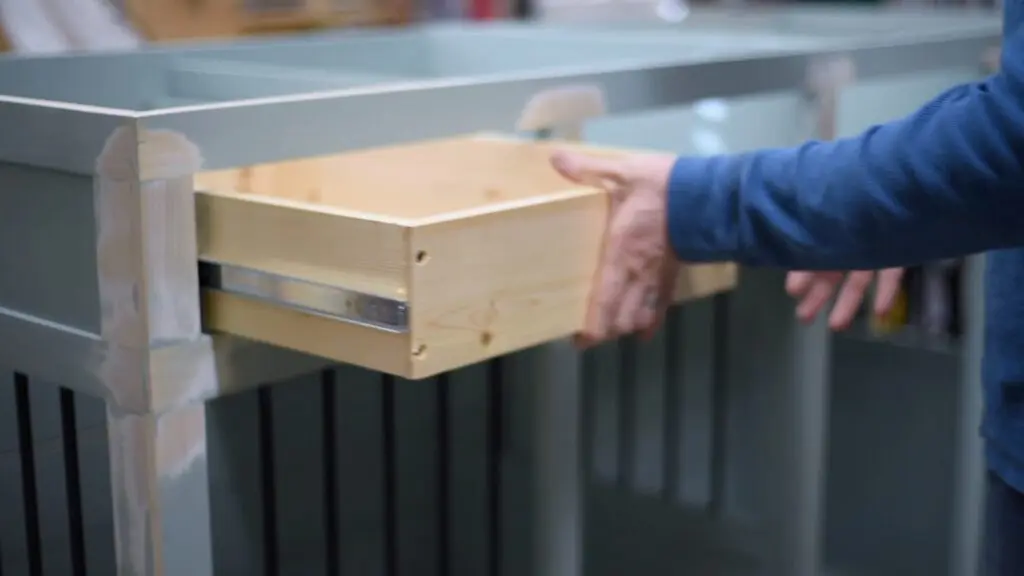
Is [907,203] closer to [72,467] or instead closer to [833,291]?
[833,291]

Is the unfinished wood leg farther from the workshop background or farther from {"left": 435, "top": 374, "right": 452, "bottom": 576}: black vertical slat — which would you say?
{"left": 435, "top": 374, "right": 452, "bottom": 576}: black vertical slat

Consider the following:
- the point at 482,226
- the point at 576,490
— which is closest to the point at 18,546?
the point at 576,490

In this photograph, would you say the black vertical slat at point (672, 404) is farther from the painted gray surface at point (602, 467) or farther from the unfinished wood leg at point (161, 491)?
the unfinished wood leg at point (161, 491)

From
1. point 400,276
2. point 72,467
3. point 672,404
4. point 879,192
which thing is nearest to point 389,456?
point 72,467

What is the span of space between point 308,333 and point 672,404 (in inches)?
50.9

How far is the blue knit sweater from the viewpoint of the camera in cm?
78

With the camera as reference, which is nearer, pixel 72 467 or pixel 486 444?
pixel 72 467

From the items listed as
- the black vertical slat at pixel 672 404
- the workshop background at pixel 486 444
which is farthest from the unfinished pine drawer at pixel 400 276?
the black vertical slat at pixel 672 404

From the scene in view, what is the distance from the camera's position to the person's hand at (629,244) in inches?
38.1

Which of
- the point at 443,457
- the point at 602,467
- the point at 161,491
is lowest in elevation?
the point at 602,467

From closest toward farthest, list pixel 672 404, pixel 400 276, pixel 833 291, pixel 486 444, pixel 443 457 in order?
pixel 400 276 → pixel 833 291 → pixel 443 457 → pixel 486 444 → pixel 672 404

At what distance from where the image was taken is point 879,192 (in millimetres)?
826

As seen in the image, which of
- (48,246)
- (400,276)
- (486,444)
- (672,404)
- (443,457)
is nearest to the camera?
(400,276)

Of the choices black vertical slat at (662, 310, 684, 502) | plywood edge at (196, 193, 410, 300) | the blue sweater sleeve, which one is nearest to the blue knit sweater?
the blue sweater sleeve
